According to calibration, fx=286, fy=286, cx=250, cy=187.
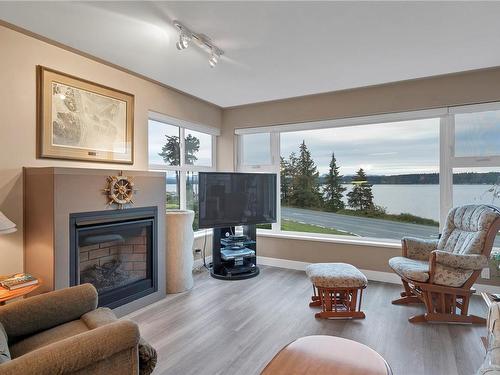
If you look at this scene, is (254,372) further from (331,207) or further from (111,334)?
(331,207)

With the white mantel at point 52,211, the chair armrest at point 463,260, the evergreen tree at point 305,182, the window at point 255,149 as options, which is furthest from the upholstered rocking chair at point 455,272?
the white mantel at point 52,211

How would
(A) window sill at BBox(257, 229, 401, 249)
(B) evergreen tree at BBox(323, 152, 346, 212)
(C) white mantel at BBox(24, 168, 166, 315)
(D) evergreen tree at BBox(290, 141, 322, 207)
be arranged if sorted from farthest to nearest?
(D) evergreen tree at BBox(290, 141, 322, 207), (B) evergreen tree at BBox(323, 152, 346, 212), (A) window sill at BBox(257, 229, 401, 249), (C) white mantel at BBox(24, 168, 166, 315)

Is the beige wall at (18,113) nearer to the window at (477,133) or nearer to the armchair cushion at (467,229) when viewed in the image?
the armchair cushion at (467,229)

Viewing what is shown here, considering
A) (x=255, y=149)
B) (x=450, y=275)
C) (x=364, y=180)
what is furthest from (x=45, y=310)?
(x=364, y=180)

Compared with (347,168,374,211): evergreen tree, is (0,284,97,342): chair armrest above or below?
below

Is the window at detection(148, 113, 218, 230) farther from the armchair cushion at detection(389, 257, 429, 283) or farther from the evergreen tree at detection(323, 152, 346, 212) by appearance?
the armchair cushion at detection(389, 257, 429, 283)

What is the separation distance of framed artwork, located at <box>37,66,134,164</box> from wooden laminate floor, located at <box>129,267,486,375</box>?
1618 millimetres

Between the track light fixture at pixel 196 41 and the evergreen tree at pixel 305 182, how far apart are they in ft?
6.90

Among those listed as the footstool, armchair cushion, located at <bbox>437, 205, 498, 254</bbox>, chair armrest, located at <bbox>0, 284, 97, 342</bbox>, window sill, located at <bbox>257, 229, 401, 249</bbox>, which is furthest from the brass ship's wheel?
armchair cushion, located at <bbox>437, 205, 498, 254</bbox>

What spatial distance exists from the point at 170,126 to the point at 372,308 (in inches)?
126

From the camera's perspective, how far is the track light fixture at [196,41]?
2.20 meters

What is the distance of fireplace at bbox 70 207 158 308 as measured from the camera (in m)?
2.40

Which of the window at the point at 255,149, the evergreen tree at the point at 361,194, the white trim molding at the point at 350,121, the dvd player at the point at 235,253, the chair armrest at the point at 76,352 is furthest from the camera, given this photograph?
the window at the point at 255,149

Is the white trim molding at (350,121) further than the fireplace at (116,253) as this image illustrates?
Yes
